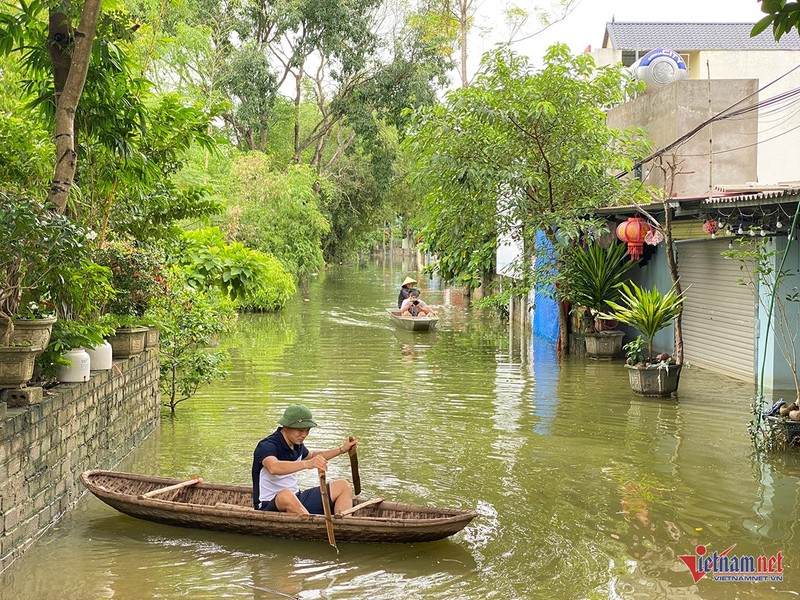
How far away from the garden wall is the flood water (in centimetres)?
22

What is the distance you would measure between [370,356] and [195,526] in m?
11.9

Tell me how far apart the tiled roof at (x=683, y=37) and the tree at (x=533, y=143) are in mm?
17424

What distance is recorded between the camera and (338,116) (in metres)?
35.2

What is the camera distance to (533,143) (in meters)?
17.8

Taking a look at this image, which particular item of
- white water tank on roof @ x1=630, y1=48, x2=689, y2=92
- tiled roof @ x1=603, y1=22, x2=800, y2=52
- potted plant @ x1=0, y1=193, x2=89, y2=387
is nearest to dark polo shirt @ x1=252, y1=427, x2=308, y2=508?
potted plant @ x1=0, y1=193, x2=89, y2=387

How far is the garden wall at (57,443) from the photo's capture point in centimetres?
687

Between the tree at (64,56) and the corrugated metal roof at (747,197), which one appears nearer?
the tree at (64,56)

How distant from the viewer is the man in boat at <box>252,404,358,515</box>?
24.7 ft

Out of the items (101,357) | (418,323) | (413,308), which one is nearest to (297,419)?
(101,357)

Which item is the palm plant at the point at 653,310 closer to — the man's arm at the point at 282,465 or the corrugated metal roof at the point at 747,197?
the corrugated metal roof at the point at 747,197

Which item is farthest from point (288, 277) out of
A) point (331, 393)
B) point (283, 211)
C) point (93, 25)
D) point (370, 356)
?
point (93, 25)

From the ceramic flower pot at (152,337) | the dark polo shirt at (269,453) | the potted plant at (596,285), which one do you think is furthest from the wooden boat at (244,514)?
the potted plant at (596,285)

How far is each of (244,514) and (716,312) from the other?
11581 mm

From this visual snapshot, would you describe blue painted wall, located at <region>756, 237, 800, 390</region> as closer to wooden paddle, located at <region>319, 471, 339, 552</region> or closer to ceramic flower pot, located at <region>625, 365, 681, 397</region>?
ceramic flower pot, located at <region>625, 365, 681, 397</region>
